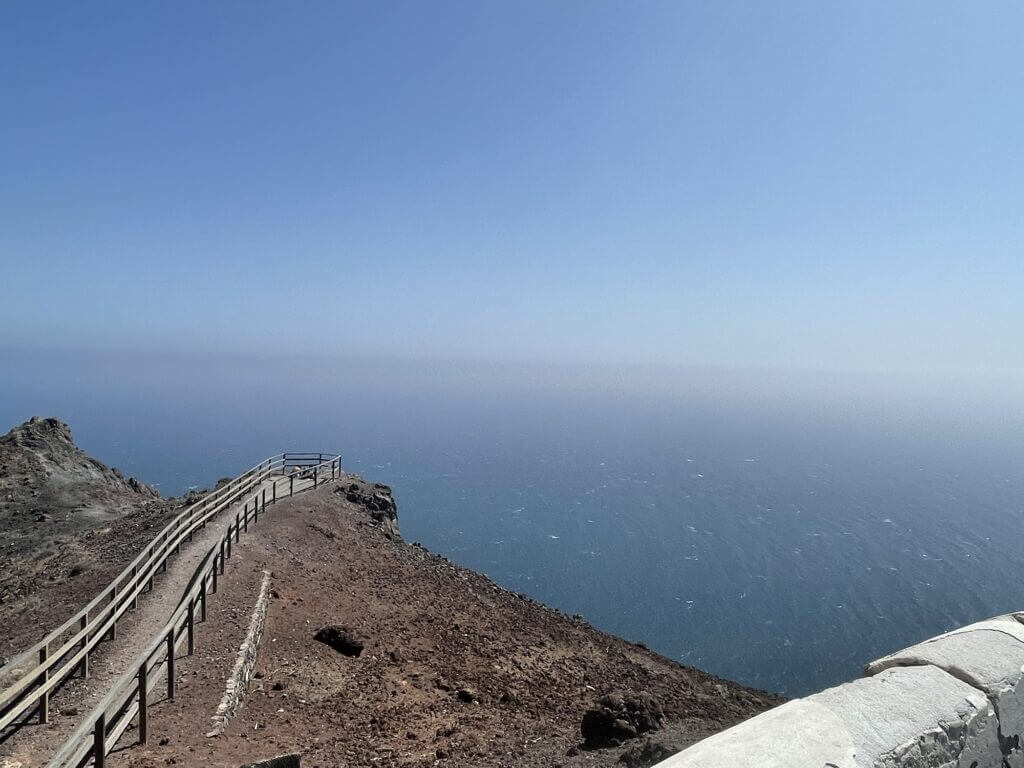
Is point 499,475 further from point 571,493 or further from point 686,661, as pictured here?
point 686,661

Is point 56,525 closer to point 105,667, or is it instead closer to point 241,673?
point 105,667

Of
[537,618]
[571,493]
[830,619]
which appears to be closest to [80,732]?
[537,618]

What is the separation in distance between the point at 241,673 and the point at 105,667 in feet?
6.85

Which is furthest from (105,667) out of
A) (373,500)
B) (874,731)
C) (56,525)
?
(373,500)

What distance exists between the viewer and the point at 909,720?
9.12 feet

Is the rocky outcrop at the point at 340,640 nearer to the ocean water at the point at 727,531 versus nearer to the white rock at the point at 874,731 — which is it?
the white rock at the point at 874,731

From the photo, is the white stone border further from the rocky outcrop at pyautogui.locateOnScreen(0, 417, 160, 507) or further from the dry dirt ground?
the rocky outcrop at pyautogui.locateOnScreen(0, 417, 160, 507)

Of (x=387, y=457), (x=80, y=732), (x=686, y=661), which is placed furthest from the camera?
(x=387, y=457)

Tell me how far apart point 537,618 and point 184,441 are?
167m

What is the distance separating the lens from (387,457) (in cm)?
13575

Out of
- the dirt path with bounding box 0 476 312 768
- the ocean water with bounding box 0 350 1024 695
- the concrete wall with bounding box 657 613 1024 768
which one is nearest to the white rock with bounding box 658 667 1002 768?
the concrete wall with bounding box 657 613 1024 768

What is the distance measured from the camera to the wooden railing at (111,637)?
6348mm

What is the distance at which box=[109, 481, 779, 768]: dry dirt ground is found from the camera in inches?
357

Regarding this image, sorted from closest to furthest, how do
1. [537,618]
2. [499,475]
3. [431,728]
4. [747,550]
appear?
[431,728] < [537,618] < [747,550] < [499,475]
